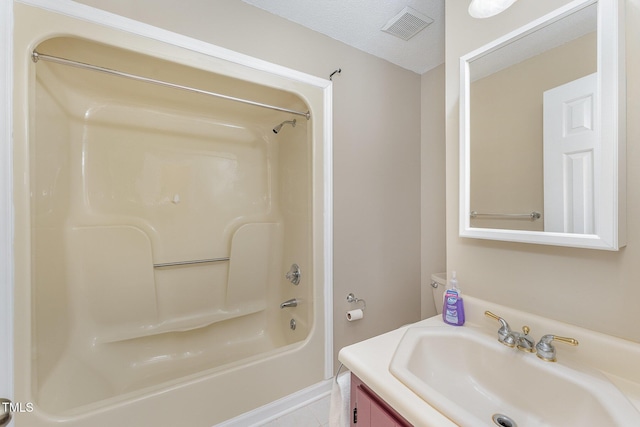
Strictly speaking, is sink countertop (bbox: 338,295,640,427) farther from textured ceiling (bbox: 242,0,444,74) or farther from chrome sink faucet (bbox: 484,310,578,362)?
textured ceiling (bbox: 242,0,444,74)

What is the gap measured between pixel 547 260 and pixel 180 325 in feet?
6.56

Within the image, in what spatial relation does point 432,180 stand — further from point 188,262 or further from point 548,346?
point 188,262

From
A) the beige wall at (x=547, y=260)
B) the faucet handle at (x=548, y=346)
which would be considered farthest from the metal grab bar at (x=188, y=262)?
the faucet handle at (x=548, y=346)

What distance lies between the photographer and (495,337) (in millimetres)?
890

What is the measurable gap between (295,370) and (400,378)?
0.93m

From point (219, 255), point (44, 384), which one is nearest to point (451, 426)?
point (44, 384)

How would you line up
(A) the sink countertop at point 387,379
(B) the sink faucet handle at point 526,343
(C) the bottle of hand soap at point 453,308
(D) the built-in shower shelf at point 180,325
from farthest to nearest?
1. (D) the built-in shower shelf at point 180,325
2. (C) the bottle of hand soap at point 453,308
3. (B) the sink faucet handle at point 526,343
4. (A) the sink countertop at point 387,379

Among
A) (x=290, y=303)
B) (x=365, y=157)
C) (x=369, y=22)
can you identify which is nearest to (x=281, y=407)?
(x=290, y=303)

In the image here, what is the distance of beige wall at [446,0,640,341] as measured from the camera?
0.68 metres

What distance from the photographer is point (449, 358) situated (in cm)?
88

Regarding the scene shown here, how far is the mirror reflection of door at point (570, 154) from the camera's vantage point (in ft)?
2.40

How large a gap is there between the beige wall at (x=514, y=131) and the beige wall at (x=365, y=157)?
744 mm

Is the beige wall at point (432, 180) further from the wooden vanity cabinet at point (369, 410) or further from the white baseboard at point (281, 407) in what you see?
the wooden vanity cabinet at point (369, 410)

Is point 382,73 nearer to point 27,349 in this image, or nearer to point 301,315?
point 301,315
